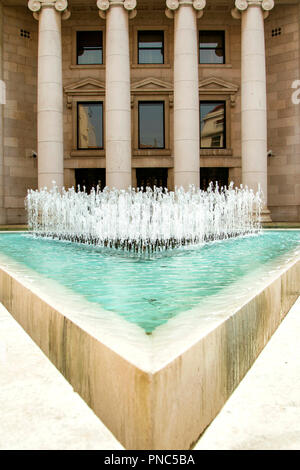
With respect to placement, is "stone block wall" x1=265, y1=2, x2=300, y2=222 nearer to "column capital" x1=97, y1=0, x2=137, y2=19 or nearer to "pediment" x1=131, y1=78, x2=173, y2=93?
"pediment" x1=131, y1=78, x2=173, y2=93

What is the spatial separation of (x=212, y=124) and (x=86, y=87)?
8039 millimetres

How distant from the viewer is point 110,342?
9.44 ft

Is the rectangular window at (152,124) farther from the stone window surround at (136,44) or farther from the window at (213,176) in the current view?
the window at (213,176)

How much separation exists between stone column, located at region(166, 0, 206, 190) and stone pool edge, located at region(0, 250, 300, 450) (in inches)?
787

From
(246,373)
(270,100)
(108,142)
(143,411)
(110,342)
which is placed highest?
(270,100)

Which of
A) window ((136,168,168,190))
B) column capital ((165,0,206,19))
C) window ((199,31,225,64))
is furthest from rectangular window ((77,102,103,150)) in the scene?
column capital ((165,0,206,19))

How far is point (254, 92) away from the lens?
24109mm

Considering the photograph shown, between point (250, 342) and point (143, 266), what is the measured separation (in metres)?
3.62

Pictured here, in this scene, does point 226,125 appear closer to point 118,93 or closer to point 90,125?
point 90,125

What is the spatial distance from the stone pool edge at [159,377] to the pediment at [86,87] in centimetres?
2651

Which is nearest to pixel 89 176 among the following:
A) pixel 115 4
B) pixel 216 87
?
pixel 216 87

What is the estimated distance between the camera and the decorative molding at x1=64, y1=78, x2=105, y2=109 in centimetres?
2906
